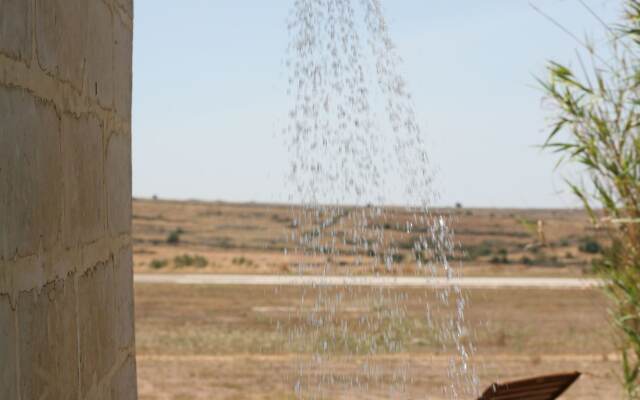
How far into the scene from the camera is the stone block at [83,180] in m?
1.36

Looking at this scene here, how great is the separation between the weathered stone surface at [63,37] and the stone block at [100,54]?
0.06 meters

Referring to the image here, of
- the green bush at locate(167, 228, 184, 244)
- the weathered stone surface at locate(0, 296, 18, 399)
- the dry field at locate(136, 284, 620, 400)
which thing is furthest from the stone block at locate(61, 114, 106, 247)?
the green bush at locate(167, 228, 184, 244)

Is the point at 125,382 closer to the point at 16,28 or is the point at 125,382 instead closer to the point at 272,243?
the point at 16,28

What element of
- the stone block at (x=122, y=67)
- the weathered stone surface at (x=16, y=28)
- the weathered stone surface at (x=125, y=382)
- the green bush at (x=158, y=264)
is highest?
the stone block at (x=122, y=67)

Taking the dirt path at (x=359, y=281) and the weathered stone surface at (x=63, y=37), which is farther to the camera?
the dirt path at (x=359, y=281)

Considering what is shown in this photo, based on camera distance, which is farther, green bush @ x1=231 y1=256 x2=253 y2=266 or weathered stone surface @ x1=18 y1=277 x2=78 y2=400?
green bush @ x1=231 y1=256 x2=253 y2=266

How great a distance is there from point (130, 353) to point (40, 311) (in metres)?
0.82

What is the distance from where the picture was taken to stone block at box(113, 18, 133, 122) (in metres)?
1.84

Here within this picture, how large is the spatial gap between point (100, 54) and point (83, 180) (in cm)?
27

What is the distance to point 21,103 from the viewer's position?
1116 mm

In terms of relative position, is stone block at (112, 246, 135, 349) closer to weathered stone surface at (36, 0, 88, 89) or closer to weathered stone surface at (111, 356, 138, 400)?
weathered stone surface at (111, 356, 138, 400)

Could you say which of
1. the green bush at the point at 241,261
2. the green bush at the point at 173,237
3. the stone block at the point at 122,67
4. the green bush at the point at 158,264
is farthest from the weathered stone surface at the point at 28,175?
the green bush at the point at 173,237

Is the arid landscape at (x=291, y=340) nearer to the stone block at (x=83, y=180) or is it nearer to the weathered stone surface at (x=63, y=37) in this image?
the stone block at (x=83, y=180)

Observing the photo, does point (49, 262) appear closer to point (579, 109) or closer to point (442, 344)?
point (579, 109)
